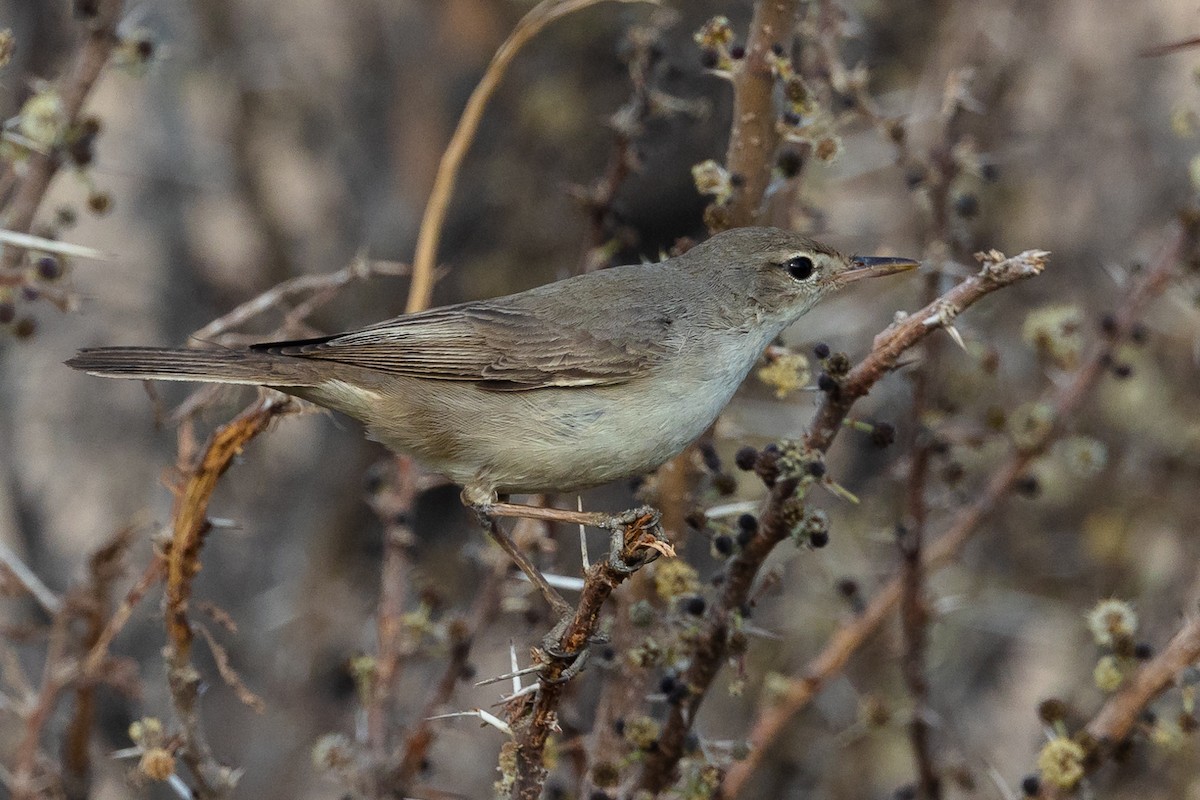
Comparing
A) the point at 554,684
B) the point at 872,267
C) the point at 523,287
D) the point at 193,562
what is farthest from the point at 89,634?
the point at 523,287

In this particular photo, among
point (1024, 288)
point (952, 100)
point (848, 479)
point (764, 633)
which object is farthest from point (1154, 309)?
point (764, 633)

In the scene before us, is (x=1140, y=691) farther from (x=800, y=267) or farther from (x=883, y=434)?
(x=800, y=267)

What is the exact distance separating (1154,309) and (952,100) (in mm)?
3208

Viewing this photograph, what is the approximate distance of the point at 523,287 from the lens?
23.4 feet

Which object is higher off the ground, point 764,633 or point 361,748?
point 764,633

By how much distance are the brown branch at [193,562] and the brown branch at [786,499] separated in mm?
1083

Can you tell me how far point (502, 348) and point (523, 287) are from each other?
3217mm

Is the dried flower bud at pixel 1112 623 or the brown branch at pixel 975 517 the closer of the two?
the dried flower bud at pixel 1112 623

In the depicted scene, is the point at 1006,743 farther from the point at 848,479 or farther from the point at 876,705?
the point at 876,705

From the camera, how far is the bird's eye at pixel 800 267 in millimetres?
4062

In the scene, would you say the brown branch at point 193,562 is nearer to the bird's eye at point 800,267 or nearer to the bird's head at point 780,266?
the bird's head at point 780,266

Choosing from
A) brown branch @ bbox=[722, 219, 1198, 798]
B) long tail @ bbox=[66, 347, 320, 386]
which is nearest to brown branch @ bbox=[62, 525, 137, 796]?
long tail @ bbox=[66, 347, 320, 386]

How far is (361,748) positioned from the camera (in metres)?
3.67

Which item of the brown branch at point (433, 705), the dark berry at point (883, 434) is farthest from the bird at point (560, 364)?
the dark berry at point (883, 434)
